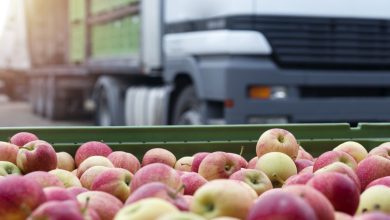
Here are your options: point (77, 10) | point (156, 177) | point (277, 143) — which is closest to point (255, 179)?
point (156, 177)

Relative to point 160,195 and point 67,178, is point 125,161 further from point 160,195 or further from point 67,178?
point 160,195

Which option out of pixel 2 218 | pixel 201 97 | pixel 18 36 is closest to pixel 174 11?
pixel 201 97

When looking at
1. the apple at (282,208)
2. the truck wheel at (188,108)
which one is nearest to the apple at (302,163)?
the apple at (282,208)

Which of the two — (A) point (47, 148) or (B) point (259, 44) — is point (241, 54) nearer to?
(B) point (259, 44)

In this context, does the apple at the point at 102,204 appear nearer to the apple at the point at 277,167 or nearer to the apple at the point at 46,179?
the apple at the point at 46,179

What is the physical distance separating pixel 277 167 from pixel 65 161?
35.7 inches

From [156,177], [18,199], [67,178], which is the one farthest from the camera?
[67,178]

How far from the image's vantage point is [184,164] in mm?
3213

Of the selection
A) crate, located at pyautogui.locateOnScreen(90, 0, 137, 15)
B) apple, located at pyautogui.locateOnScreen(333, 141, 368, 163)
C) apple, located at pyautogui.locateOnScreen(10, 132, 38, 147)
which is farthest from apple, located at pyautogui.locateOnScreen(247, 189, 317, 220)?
crate, located at pyautogui.locateOnScreen(90, 0, 137, 15)

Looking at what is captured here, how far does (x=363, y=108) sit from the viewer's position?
7.97 m

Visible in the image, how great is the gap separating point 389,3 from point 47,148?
5754 millimetres

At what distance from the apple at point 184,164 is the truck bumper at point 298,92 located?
4185 millimetres

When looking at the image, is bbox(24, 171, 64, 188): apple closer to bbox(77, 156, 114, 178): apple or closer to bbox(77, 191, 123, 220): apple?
bbox(77, 191, 123, 220): apple

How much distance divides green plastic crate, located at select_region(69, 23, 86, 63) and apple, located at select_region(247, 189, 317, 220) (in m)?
12.7
